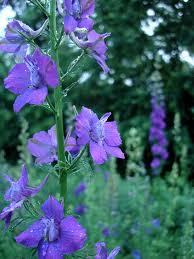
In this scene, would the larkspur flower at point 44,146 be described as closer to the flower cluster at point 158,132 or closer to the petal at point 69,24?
the petal at point 69,24

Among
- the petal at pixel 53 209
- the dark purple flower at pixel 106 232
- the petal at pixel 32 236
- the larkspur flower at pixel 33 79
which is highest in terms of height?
the larkspur flower at pixel 33 79

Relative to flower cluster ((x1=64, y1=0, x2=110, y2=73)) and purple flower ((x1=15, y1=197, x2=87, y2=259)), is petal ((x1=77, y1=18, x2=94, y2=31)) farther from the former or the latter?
purple flower ((x1=15, y1=197, x2=87, y2=259))

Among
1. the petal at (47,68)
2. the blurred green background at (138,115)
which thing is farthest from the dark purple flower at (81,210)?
the petal at (47,68)

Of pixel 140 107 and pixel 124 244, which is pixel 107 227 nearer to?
pixel 124 244

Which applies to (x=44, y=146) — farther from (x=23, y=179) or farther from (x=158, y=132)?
(x=158, y=132)

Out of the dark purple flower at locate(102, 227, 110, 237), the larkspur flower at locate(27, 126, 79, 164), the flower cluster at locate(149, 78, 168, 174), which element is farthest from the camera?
the flower cluster at locate(149, 78, 168, 174)

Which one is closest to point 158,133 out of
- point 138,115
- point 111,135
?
point 138,115

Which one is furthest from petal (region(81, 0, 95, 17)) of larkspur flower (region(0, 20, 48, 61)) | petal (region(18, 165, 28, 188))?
petal (region(18, 165, 28, 188))
